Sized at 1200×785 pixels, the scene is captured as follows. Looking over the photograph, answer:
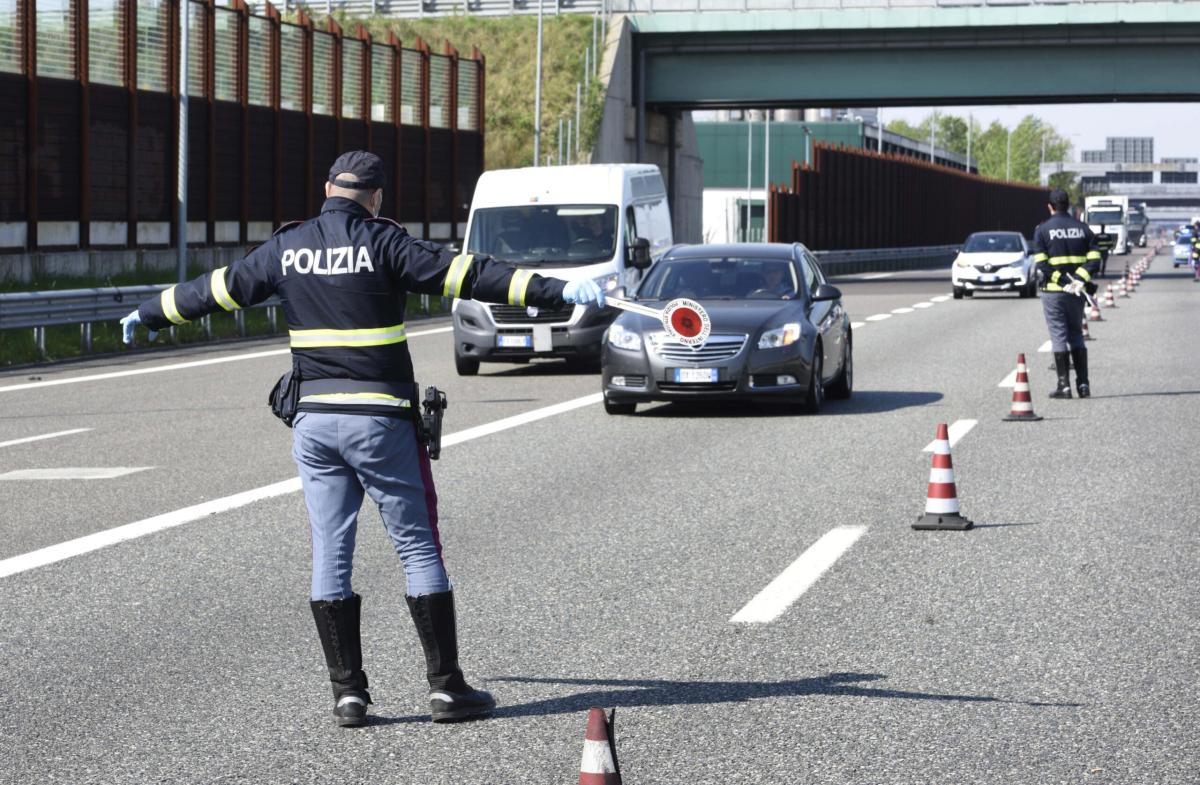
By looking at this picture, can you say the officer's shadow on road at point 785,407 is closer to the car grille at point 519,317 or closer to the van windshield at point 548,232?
the car grille at point 519,317

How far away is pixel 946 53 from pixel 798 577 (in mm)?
50023

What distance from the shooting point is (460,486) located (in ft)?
39.8

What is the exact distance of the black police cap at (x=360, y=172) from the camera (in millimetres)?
6293

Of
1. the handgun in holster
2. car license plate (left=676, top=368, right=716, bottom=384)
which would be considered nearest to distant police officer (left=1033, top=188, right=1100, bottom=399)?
car license plate (left=676, top=368, right=716, bottom=384)

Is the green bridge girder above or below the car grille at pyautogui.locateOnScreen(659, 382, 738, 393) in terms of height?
above

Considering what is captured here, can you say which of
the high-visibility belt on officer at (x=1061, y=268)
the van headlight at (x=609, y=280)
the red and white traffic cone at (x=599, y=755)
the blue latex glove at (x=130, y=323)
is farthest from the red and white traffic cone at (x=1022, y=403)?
the red and white traffic cone at (x=599, y=755)

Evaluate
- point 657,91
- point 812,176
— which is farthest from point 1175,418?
point 812,176

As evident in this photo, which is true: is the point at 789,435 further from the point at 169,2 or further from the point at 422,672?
the point at 169,2

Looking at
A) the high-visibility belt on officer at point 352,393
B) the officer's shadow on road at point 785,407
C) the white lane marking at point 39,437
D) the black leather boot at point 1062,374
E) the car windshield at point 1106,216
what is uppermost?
the car windshield at point 1106,216

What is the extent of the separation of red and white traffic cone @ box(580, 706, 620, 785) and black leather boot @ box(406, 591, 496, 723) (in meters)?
2.15

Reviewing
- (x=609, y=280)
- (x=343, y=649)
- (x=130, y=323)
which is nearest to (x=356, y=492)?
(x=343, y=649)

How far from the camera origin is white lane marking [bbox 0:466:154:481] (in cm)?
1267

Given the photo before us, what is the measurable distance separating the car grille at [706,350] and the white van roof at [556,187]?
20.5ft

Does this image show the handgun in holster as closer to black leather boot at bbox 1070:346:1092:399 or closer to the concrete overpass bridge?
black leather boot at bbox 1070:346:1092:399
